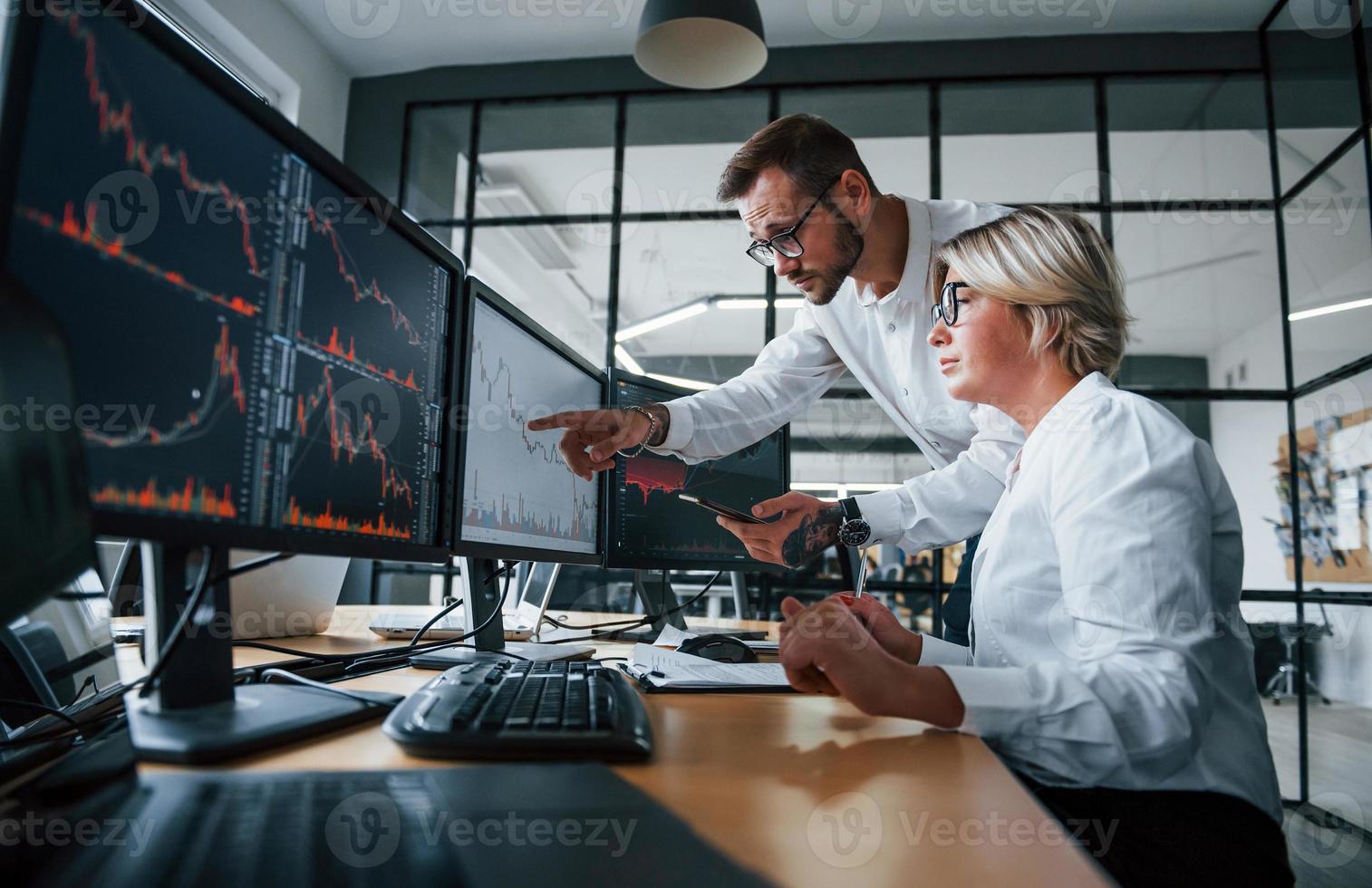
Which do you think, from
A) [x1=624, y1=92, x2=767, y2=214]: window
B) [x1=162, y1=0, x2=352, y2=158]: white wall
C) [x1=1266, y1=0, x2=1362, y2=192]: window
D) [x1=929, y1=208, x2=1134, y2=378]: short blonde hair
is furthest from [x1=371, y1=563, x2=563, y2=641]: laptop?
[x1=1266, y1=0, x2=1362, y2=192]: window

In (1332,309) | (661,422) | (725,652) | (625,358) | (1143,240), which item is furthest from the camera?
(625,358)

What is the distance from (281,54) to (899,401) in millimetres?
3683

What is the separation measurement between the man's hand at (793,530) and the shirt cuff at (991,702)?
2.56 ft

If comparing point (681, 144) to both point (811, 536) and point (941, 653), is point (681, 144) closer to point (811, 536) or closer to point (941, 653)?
point (811, 536)

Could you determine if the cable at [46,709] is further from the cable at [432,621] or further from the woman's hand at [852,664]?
the woman's hand at [852,664]

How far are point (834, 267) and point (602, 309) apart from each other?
2518 millimetres

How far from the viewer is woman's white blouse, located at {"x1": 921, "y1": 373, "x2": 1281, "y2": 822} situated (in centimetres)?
75

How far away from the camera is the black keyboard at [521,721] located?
620 mm

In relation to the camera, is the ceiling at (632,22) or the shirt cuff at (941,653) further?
the ceiling at (632,22)

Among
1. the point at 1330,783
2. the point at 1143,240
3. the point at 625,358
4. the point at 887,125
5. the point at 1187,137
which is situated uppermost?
the point at 887,125

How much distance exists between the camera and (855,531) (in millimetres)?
1696

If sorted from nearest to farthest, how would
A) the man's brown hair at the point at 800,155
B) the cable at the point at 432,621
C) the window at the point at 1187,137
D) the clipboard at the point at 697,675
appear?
1. the clipboard at the point at 697,675
2. the cable at the point at 432,621
3. the man's brown hair at the point at 800,155
4. the window at the point at 1187,137

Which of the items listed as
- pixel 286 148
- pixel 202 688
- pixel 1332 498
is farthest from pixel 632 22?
pixel 202 688

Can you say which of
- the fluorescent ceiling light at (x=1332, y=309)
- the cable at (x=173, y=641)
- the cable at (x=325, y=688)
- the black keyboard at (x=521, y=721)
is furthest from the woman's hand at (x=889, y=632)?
the fluorescent ceiling light at (x=1332, y=309)
